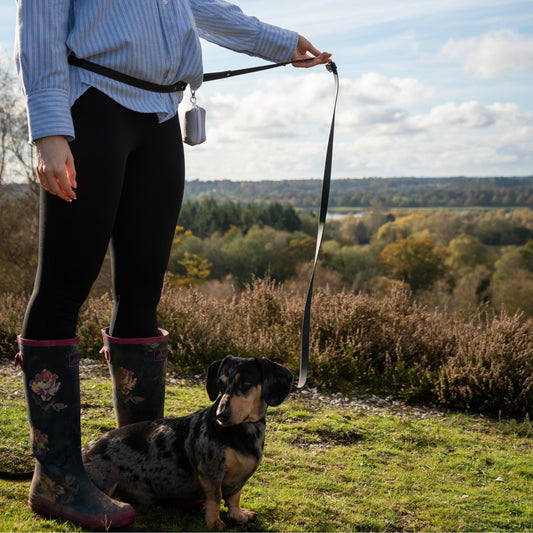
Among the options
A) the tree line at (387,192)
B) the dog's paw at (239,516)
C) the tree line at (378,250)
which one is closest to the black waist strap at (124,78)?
the dog's paw at (239,516)

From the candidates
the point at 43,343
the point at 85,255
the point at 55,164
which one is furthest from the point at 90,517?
the point at 55,164

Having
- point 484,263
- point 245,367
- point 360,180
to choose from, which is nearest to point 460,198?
point 360,180

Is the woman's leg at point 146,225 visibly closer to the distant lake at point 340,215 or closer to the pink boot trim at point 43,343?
the pink boot trim at point 43,343

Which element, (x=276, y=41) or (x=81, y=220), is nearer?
(x=81, y=220)

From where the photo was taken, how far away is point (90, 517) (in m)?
1.83

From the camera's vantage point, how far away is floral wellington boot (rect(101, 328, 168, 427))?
2137 mm

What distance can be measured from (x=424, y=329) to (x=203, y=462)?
3.85m

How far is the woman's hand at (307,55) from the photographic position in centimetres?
239

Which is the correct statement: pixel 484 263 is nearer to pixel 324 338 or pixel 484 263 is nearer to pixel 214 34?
pixel 324 338

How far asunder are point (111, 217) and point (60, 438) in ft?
2.37

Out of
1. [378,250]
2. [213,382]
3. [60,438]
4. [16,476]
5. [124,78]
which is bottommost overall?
[378,250]

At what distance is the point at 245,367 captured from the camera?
2.03m

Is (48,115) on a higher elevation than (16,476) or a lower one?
higher

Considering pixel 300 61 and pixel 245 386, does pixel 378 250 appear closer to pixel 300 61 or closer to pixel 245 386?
pixel 300 61
